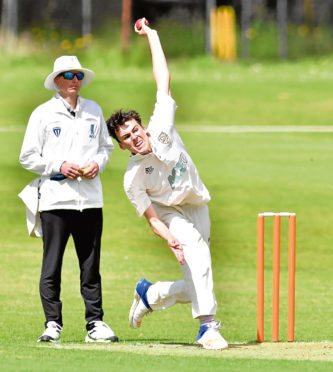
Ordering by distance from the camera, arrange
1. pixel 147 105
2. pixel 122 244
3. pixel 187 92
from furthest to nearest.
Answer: pixel 187 92 < pixel 147 105 < pixel 122 244

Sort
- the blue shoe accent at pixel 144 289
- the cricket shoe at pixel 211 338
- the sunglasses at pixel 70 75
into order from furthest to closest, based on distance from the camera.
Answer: the blue shoe accent at pixel 144 289
the sunglasses at pixel 70 75
the cricket shoe at pixel 211 338

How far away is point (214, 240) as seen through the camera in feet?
40.5

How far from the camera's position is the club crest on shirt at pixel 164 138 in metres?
6.43

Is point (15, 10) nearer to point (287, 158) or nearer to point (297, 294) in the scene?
point (287, 158)

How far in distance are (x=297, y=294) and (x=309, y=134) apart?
430 inches

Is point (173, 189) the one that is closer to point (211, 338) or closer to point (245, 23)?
point (211, 338)

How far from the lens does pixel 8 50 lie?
31656mm

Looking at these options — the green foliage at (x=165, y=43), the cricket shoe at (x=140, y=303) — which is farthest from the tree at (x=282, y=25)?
the cricket shoe at (x=140, y=303)

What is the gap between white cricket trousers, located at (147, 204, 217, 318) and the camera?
21.1ft

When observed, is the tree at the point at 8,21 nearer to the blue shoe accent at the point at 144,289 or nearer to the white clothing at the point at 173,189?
the blue shoe accent at the point at 144,289

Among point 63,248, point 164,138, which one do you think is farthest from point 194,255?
point 63,248

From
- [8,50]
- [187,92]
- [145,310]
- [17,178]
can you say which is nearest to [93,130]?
[145,310]

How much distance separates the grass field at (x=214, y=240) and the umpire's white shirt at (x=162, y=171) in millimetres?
916

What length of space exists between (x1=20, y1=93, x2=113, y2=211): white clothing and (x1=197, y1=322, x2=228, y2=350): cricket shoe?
1.09 metres
